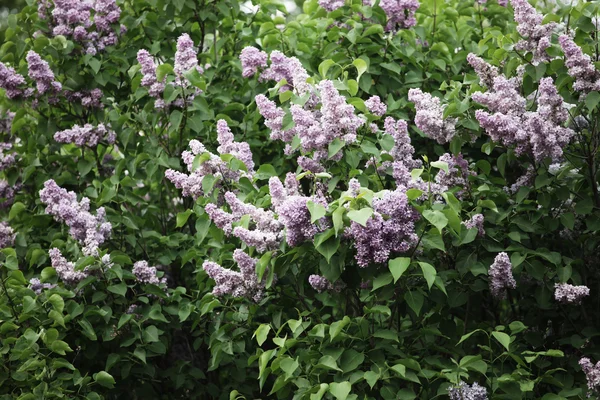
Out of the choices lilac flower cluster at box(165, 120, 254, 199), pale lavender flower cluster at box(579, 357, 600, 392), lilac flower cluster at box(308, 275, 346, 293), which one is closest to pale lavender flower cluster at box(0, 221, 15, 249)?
lilac flower cluster at box(165, 120, 254, 199)

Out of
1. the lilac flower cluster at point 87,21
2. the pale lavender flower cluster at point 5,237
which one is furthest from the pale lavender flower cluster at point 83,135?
the pale lavender flower cluster at point 5,237

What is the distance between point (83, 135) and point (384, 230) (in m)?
2.35

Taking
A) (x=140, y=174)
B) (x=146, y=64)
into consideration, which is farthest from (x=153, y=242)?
(x=146, y=64)

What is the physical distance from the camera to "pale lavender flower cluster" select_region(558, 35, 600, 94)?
3789 millimetres

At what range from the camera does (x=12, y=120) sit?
213 inches

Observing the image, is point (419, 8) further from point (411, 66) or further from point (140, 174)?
point (140, 174)

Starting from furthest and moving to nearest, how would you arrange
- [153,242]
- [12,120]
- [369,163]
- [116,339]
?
[12,120]
[153,242]
[116,339]
[369,163]

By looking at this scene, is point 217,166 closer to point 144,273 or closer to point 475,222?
point 144,273

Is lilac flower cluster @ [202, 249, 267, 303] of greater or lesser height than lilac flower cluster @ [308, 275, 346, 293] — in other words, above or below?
below

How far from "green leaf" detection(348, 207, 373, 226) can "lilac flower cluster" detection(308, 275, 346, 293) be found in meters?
0.55

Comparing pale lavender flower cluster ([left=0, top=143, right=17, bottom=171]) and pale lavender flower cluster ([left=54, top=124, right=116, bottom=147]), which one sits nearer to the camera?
pale lavender flower cluster ([left=54, top=124, right=116, bottom=147])

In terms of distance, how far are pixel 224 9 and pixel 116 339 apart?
202 centimetres

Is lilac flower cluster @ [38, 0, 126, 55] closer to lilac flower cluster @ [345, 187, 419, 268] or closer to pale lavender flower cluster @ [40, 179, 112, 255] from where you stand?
pale lavender flower cluster @ [40, 179, 112, 255]

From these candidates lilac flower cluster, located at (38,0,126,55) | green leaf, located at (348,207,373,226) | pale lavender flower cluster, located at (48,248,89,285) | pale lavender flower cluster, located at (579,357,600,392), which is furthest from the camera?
lilac flower cluster, located at (38,0,126,55)
